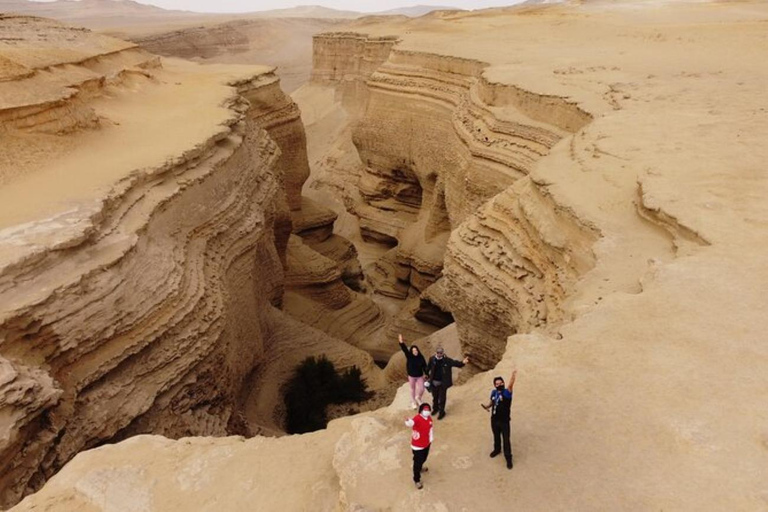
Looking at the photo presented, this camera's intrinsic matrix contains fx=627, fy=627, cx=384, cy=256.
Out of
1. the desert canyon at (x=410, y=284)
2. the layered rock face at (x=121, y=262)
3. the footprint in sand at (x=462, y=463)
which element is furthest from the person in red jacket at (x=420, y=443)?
the layered rock face at (x=121, y=262)

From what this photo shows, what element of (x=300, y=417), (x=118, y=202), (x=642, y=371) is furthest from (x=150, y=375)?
(x=642, y=371)

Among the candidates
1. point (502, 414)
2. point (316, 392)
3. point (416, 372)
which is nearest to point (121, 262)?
point (416, 372)

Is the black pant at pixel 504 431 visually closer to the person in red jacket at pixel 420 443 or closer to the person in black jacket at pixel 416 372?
the person in red jacket at pixel 420 443

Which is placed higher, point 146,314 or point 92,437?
point 146,314

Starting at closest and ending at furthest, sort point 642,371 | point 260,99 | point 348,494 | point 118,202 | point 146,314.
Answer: point 348,494 < point 642,371 < point 146,314 < point 118,202 < point 260,99

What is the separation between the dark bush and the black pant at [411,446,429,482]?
7992 millimetres

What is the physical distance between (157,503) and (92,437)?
2.76 metres

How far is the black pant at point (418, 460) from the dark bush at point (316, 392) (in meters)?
7.99

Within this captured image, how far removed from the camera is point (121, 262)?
7.65 m

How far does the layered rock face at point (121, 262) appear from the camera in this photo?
6562 millimetres

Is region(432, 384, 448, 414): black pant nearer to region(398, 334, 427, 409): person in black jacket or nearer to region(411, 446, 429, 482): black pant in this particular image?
region(398, 334, 427, 409): person in black jacket

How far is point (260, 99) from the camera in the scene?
18438 mm

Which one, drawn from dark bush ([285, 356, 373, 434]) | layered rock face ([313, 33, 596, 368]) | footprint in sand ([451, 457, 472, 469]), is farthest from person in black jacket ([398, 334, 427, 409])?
dark bush ([285, 356, 373, 434])

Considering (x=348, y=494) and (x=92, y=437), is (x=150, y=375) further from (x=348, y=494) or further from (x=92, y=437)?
(x=348, y=494)
